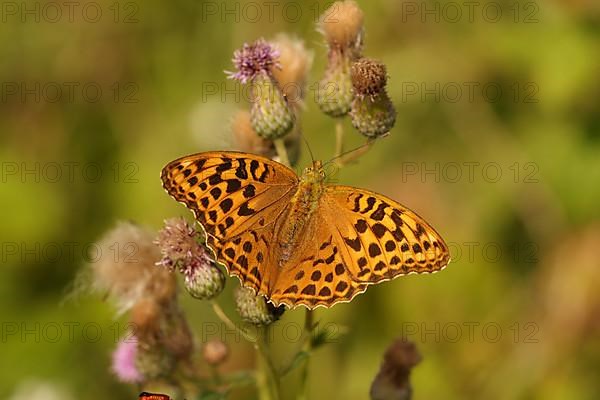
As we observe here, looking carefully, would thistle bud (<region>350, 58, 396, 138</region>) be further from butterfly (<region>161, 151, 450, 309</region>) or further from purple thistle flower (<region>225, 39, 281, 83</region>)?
purple thistle flower (<region>225, 39, 281, 83</region>)

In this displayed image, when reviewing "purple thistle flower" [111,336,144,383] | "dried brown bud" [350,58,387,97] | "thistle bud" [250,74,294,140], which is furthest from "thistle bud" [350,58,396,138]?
"purple thistle flower" [111,336,144,383]

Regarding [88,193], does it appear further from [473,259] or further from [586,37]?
[586,37]

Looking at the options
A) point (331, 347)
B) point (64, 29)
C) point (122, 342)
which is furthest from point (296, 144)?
point (64, 29)

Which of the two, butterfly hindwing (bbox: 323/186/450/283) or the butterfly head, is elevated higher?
the butterfly head

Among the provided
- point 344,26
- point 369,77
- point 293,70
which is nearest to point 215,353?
point 369,77

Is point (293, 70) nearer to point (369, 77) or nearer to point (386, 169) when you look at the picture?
point (369, 77)
